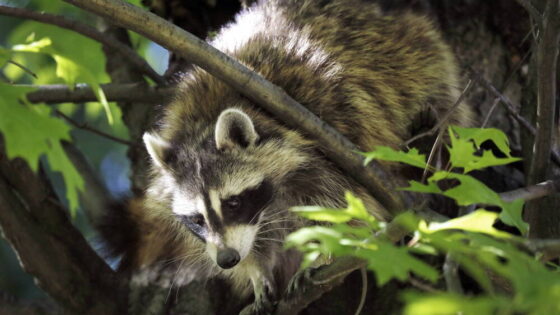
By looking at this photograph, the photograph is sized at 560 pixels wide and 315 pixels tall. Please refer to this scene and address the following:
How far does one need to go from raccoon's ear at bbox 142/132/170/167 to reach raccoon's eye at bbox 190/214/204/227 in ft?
1.34

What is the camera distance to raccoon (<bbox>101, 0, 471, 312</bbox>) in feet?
13.7

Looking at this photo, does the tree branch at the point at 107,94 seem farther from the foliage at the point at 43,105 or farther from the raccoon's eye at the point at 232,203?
the raccoon's eye at the point at 232,203

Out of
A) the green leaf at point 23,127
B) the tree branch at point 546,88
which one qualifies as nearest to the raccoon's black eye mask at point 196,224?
the green leaf at point 23,127

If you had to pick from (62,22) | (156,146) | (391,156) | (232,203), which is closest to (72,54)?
(62,22)

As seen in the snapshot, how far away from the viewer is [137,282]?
14.8ft

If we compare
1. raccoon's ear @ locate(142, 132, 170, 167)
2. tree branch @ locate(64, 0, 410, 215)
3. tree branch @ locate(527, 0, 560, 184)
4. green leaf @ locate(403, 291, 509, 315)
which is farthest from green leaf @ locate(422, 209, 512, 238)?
raccoon's ear @ locate(142, 132, 170, 167)

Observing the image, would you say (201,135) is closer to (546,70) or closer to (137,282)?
(137,282)

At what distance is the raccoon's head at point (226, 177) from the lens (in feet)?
13.1

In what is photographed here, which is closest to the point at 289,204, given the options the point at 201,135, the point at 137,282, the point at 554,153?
Answer: the point at 201,135

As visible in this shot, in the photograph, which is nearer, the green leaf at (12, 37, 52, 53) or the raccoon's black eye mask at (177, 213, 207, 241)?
the green leaf at (12, 37, 52, 53)

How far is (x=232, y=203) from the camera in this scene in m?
4.09

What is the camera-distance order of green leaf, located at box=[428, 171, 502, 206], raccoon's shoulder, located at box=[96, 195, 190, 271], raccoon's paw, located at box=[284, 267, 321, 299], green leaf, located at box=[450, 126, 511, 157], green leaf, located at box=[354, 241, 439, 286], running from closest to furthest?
green leaf, located at box=[354, 241, 439, 286]
green leaf, located at box=[428, 171, 502, 206]
green leaf, located at box=[450, 126, 511, 157]
raccoon's paw, located at box=[284, 267, 321, 299]
raccoon's shoulder, located at box=[96, 195, 190, 271]

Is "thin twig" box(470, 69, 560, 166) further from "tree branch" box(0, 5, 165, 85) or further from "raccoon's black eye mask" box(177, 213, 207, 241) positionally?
"tree branch" box(0, 5, 165, 85)

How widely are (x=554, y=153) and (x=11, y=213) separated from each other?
3.04 meters
